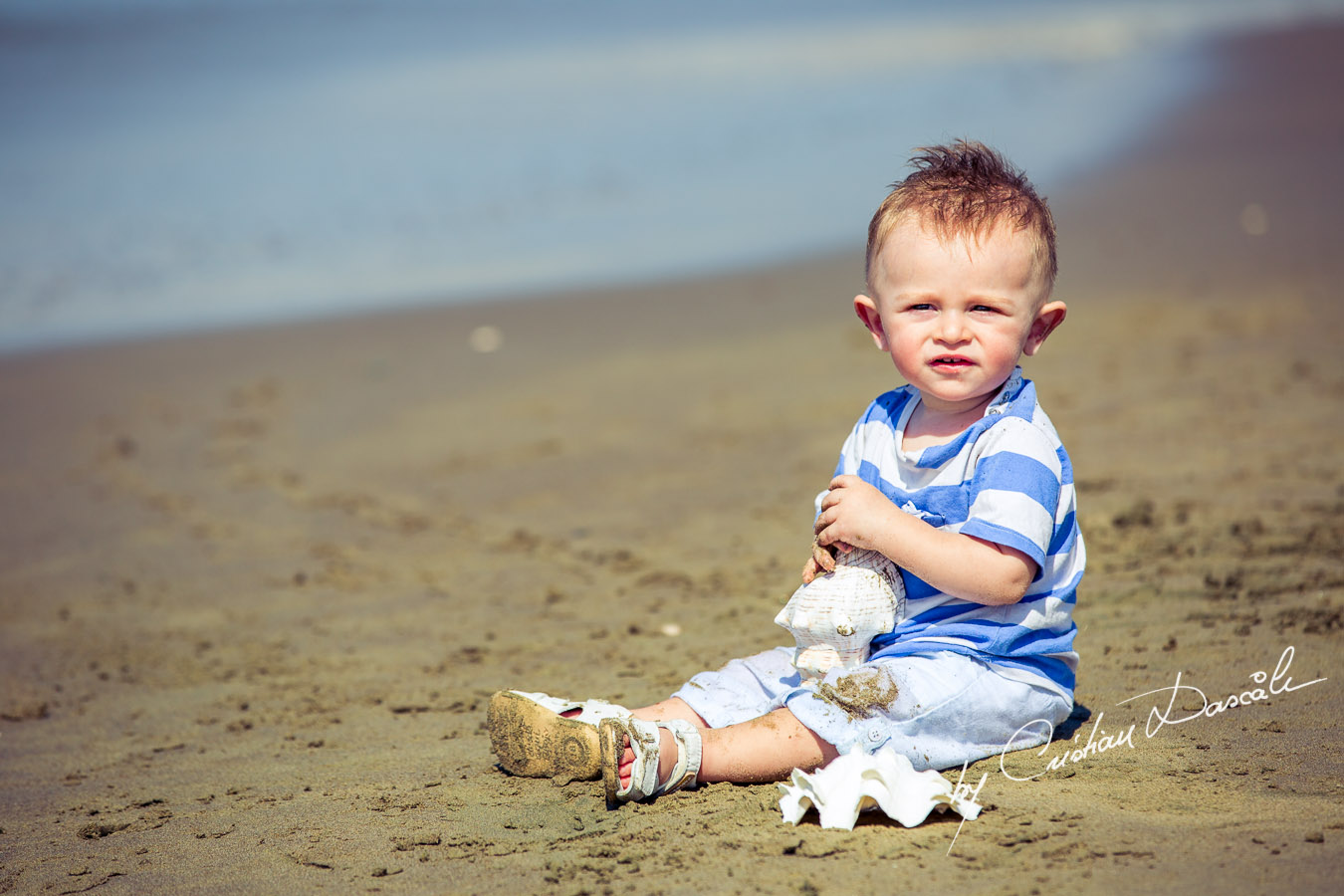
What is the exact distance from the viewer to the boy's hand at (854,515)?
98.7 inches

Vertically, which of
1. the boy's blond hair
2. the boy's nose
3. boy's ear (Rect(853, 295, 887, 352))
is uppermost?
the boy's blond hair

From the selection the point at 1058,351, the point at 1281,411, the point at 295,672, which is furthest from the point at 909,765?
the point at 1058,351

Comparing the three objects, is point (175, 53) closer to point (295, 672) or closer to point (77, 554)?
point (77, 554)

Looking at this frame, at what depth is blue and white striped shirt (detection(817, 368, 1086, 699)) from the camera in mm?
2449

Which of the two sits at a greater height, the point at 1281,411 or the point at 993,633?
the point at 1281,411

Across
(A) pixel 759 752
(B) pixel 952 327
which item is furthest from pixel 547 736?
(B) pixel 952 327

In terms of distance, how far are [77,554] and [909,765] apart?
13.5 ft

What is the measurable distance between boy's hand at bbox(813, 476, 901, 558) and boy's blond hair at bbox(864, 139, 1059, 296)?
50 cm

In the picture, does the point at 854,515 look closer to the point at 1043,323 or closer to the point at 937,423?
the point at 937,423

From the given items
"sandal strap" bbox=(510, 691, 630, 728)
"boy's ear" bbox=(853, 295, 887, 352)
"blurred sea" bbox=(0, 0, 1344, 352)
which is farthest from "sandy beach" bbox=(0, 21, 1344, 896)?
"blurred sea" bbox=(0, 0, 1344, 352)

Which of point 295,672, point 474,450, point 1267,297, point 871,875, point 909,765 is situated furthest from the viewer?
point 1267,297

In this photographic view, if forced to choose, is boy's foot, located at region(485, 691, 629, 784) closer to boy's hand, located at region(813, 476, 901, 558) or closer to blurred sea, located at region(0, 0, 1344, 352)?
boy's hand, located at region(813, 476, 901, 558)

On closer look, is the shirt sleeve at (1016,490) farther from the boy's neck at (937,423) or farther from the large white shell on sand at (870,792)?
the large white shell on sand at (870,792)

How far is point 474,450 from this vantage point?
247 inches
